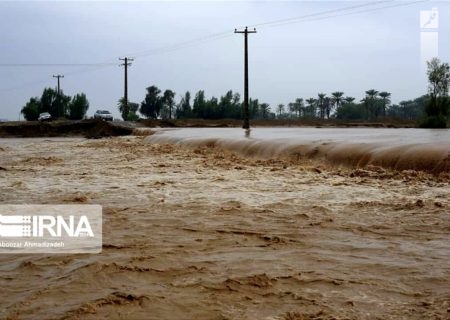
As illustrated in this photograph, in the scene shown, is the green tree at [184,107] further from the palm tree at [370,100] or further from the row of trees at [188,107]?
the palm tree at [370,100]

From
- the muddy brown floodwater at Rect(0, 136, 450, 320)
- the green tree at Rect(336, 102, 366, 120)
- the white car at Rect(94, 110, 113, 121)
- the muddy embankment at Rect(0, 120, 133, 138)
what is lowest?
the muddy brown floodwater at Rect(0, 136, 450, 320)

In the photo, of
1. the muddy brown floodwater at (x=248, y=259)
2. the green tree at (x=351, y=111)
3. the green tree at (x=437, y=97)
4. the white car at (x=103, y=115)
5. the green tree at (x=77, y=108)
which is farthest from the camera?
the green tree at (x=351, y=111)

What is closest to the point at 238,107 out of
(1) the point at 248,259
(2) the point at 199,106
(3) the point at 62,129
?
(2) the point at 199,106

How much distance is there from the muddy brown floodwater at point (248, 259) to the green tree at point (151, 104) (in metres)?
→ 69.1

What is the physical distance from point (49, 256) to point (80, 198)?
8.63 ft

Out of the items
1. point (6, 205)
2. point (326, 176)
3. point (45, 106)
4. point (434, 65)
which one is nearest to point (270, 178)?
point (326, 176)

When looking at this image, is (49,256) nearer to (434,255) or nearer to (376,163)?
(434,255)

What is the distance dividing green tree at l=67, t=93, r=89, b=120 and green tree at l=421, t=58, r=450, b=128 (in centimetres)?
4520

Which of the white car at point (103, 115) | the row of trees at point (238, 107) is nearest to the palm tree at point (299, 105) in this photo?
the row of trees at point (238, 107)

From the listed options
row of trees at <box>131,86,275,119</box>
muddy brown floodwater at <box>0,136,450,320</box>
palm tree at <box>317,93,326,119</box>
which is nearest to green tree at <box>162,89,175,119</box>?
row of trees at <box>131,86,275,119</box>

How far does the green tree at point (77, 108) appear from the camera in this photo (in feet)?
225

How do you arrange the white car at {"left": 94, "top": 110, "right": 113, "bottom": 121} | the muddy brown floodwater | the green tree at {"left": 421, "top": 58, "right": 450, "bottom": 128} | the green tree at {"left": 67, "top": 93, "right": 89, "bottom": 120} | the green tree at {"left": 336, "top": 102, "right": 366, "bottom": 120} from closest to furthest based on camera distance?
the muddy brown floodwater
the green tree at {"left": 421, "top": 58, "right": 450, "bottom": 128}
the white car at {"left": 94, "top": 110, "right": 113, "bottom": 121}
the green tree at {"left": 67, "top": 93, "right": 89, "bottom": 120}
the green tree at {"left": 336, "top": 102, "right": 366, "bottom": 120}

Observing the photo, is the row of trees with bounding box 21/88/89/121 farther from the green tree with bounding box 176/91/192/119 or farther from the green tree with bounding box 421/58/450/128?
the green tree with bounding box 421/58/450/128

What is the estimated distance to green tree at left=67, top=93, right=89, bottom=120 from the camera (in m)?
68.5
